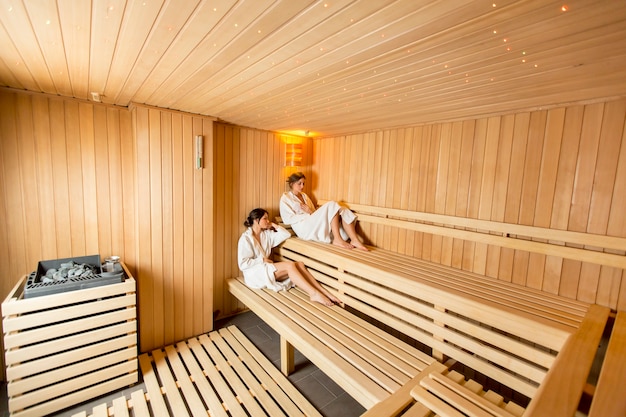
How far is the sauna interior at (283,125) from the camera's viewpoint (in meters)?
1.20

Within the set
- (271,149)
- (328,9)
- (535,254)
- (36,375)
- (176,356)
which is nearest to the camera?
Result: (328,9)

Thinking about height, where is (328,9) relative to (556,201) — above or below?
above

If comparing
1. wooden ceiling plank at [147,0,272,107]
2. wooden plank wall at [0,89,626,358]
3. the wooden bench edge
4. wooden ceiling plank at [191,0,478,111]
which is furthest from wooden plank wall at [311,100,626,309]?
wooden ceiling plank at [147,0,272,107]

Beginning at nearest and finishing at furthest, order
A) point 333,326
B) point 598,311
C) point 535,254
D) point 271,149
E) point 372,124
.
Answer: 1. point 598,311
2. point 535,254
3. point 333,326
4. point 372,124
5. point 271,149

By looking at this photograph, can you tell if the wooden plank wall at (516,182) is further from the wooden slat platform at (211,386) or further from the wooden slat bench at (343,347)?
the wooden slat platform at (211,386)

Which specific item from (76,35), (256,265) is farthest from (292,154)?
(76,35)

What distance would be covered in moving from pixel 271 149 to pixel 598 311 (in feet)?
11.7

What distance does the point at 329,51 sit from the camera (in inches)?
56.6

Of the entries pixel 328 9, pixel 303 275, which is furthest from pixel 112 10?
pixel 303 275

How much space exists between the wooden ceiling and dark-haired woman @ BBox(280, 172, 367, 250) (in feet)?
4.57

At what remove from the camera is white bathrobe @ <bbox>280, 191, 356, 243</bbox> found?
11.2 ft

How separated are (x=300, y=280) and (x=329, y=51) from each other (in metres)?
2.30

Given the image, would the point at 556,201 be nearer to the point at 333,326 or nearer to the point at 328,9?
the point at 333,326

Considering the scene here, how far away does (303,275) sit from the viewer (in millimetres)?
3211
